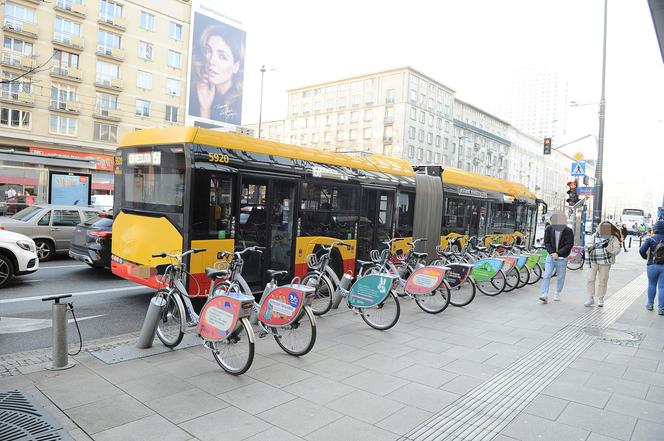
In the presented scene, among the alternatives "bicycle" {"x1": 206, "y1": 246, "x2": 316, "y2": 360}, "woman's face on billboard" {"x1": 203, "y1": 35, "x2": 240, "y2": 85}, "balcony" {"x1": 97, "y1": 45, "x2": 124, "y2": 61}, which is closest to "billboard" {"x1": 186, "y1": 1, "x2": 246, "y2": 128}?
"woman's face on billboard" {"x1": 203, "y1": 35, "x2": 240, "y2": 85}

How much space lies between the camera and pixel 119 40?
41.0 m

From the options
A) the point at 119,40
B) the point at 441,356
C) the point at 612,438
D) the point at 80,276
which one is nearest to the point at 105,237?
the point at 80,276

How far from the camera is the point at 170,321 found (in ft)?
18.4

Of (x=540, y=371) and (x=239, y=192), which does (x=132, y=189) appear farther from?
(x=540, y=371)

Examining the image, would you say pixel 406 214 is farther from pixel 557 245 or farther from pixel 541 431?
pixel 541 431

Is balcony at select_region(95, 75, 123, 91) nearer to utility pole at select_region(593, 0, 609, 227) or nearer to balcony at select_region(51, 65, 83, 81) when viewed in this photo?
balcony at select_region(51, 65, 83, 81)

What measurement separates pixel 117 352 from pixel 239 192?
3172 millimetres

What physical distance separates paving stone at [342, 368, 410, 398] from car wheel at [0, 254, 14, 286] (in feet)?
24.5

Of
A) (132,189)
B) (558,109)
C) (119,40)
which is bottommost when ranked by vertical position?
(132,189)

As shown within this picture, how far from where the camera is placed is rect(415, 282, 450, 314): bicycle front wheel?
8117 mm

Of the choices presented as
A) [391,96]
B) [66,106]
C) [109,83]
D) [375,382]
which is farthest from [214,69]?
[375,382]

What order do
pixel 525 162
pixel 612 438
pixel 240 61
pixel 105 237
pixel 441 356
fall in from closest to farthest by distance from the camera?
1. pixel 612 438
2. pixel 441 356
3. pixel 105 237
4. pixel 240 61
5. pixel 525 162

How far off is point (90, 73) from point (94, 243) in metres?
35.8

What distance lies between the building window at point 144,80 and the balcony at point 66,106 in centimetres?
577
